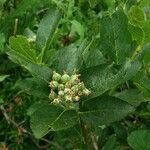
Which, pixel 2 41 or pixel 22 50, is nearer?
pixel 22 50

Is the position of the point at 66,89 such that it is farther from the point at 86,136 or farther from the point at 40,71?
the point at 86,136

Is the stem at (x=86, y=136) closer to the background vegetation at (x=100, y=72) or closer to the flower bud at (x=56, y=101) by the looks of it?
the background vegetation at (x=100, y=72)

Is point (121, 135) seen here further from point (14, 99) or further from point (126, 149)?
point (14, 99)

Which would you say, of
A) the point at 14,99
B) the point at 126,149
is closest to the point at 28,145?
the point at 14,99

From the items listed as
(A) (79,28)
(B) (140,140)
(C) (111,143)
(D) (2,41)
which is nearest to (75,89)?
(B) (140,140)

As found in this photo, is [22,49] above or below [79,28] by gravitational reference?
above

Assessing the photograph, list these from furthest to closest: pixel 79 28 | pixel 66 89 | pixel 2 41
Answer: pixel 79 28
pixel 2 41
pixel 66 89
